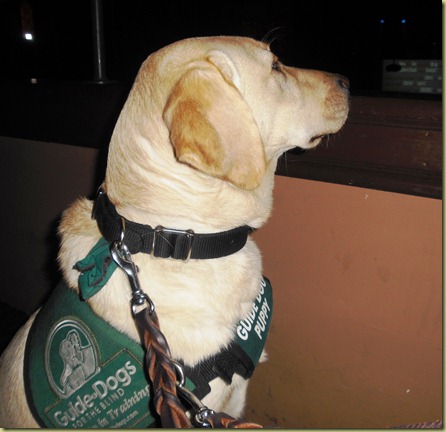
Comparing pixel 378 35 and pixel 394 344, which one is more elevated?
pixel 378 35

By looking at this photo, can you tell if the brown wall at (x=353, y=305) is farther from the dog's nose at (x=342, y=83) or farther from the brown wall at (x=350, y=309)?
the dog's nose at (x=342, y=83)

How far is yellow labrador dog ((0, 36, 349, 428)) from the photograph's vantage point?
1.09 m

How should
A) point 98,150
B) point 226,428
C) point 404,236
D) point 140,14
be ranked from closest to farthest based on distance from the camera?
point 226,428
point 404,236
point 98,150
point 140,14

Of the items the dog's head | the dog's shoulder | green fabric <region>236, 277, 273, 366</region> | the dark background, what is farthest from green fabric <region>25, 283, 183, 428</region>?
the dark background

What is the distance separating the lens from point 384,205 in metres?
1.42

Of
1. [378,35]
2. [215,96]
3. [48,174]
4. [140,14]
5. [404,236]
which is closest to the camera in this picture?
[215,96]

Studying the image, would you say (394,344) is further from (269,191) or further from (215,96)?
(215,96)

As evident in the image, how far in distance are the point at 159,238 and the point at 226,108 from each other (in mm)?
410

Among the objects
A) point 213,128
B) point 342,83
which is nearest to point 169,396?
point 213,128

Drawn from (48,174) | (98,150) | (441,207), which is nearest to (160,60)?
(441,207)

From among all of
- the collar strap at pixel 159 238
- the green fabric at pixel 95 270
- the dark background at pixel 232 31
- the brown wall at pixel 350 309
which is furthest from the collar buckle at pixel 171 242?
the dark background at pixel 232 31

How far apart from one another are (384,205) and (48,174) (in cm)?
208

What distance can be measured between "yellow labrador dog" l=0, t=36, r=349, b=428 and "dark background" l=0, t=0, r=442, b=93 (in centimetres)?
269

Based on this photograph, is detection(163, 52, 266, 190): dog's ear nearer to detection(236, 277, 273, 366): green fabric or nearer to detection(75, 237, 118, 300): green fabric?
detection(75, 237, 118, 300): green fabric
